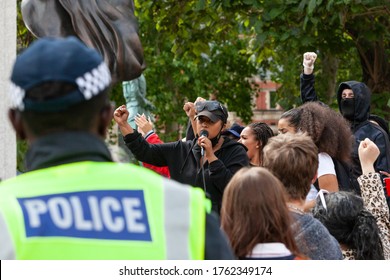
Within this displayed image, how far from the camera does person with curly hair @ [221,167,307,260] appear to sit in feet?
11.8

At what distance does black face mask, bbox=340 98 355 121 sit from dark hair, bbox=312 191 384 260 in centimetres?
309

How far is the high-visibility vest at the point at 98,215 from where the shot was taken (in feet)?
7.77

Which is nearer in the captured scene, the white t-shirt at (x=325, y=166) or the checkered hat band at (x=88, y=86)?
the checkered hat band at (x=88, y=86)

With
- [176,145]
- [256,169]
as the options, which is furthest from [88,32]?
[256,169]

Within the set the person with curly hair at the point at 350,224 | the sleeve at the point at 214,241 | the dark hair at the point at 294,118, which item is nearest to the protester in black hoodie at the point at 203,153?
the dark hair at the point at 294,118

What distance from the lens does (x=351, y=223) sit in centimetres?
509

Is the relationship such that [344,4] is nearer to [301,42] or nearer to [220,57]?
[301,42]

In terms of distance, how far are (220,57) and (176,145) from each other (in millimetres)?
24707

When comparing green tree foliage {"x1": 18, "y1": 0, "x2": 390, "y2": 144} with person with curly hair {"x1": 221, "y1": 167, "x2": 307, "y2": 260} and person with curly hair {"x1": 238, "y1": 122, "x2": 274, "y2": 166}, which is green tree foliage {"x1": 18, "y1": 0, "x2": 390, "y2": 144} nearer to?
person with curly hair {"x1": 238, "y1": 122, "x2": 274, "y2": 166}

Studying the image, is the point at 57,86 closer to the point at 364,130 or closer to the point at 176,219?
the point at 176,219

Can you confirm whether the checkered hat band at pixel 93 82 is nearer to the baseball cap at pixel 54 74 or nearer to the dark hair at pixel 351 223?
the baseball cap at pixel 54 74

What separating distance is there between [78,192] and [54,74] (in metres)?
0.27

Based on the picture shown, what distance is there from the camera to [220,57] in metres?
32.0
